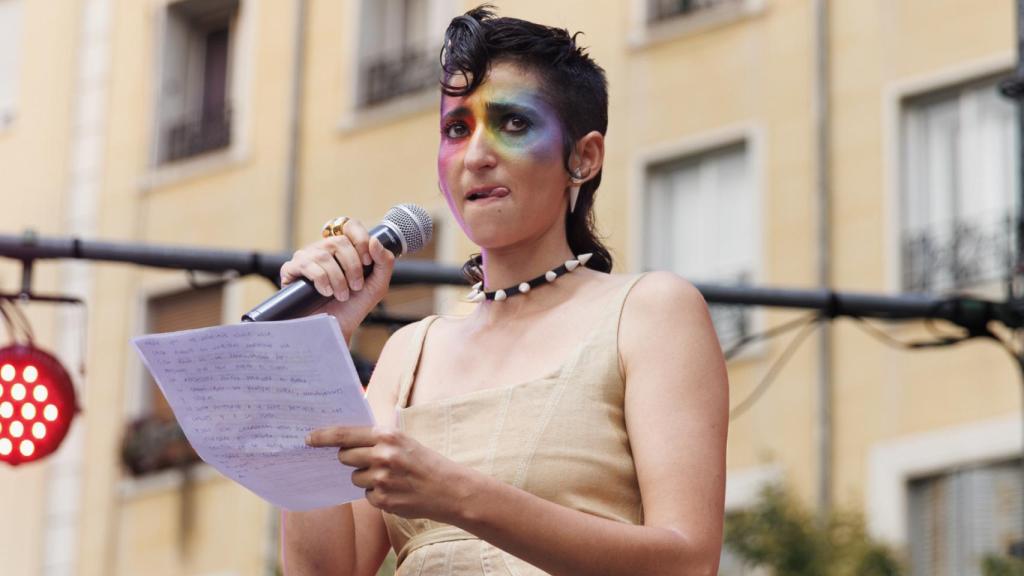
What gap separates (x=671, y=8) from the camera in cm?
2177

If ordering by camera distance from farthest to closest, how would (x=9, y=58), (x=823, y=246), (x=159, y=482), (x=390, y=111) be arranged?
(x=9, y=58) → (x=159, y=482) → (x=390, y=111) → (x=823, y=246)

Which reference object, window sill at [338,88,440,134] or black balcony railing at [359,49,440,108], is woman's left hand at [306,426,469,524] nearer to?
window sill at [338,88,440,134]

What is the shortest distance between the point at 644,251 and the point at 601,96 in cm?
1685

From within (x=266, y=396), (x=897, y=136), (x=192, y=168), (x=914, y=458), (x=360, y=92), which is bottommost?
(x=914, y=458)

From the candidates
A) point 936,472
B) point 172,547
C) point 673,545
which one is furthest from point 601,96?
point 172,547

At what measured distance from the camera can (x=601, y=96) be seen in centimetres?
440

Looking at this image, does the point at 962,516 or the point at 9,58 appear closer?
the point at 962,516

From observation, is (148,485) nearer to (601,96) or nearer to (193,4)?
(193,4)

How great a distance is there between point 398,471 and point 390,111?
20.9 metres

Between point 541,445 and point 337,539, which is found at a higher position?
point 541,445

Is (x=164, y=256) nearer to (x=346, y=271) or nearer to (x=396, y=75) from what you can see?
(x=346, y=271)

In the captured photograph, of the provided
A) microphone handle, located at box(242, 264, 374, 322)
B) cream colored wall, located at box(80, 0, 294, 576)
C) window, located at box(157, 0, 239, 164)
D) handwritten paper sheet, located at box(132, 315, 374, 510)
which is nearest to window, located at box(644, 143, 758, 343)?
cream colored wall, located at box(80, 0, 294, 576)

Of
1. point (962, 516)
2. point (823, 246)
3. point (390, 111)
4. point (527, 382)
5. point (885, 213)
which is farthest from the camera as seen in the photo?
point (390, 111)

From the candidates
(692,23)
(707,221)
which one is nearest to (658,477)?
(707,221)
